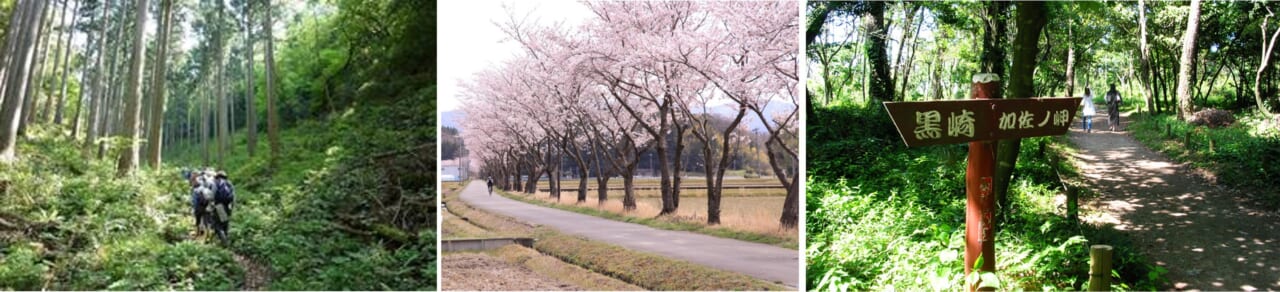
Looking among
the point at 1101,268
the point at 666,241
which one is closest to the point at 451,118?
the point at 666,241

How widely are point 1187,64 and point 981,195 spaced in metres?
2.25

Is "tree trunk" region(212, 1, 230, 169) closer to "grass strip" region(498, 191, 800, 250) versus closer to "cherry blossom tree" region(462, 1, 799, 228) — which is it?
"cherry blossom tree" region(462, 1, 799, 228)

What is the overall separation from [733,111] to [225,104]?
2.90 meters

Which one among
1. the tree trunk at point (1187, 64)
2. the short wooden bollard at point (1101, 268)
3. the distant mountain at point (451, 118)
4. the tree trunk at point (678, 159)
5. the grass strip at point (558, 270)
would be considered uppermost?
the tree trunk at point (1187, 64)

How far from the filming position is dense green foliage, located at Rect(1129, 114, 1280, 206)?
12.9ft

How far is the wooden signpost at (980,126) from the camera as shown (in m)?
2.49

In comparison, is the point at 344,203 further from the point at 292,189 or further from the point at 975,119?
the point at 975,119

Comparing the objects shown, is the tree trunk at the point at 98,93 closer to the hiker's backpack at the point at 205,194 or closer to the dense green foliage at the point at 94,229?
the dense green foliage at the point at 94,229

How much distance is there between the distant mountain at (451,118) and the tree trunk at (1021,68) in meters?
2.67

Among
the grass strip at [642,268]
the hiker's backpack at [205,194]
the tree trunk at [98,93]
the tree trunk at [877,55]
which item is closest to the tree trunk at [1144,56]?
the tree trunk at [877,55]

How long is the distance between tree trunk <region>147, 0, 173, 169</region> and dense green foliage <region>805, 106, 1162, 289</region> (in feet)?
11.8

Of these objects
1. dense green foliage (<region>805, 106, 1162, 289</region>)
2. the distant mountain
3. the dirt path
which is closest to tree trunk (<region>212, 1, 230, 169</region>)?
the distant mountain

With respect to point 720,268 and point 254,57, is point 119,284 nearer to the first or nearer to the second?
point 254,57

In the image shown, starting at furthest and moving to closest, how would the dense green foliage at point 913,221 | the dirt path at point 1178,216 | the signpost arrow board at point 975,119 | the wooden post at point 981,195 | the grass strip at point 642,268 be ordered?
1. the grass strip at point 642,268
2. the dirt path at point 1178,216
3. the dense green foliage at point 913,221
4. the wooden post at point 981,195
5. the signpost arrow board at point 975,119
